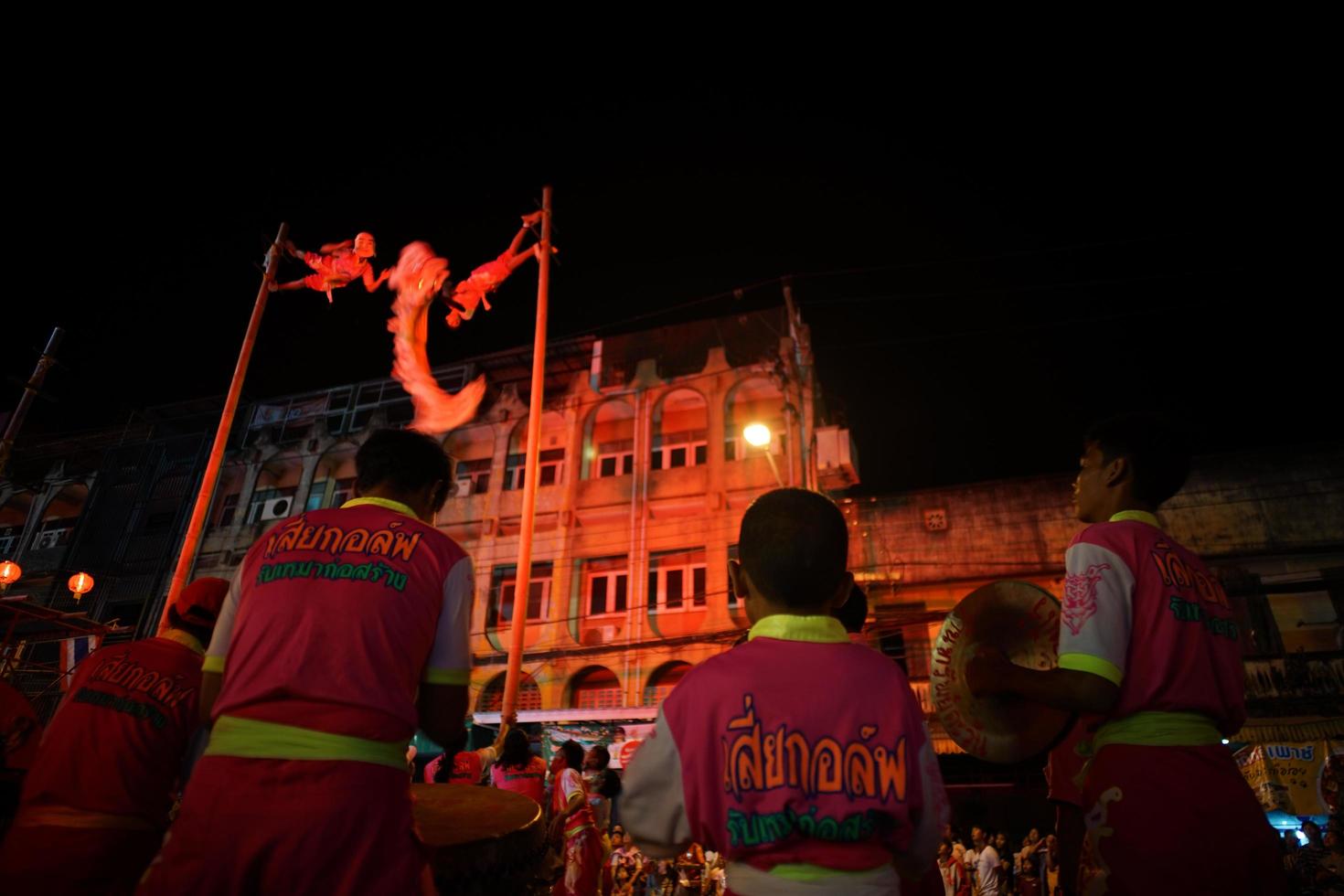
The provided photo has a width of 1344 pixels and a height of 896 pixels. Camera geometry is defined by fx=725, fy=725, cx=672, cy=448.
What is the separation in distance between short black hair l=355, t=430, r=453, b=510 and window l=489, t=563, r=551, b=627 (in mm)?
21490

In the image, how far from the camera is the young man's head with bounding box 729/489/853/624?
207 cm

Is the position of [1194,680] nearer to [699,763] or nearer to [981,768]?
[699,763]

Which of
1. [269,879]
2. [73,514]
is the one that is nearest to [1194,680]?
[269,879]

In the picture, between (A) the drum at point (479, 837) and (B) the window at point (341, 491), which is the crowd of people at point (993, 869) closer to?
(A) the drum at point (479, 837)

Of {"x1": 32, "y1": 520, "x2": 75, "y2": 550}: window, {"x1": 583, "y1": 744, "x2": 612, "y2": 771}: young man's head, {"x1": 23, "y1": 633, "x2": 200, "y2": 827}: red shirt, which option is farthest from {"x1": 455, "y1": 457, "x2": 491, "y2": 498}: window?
{"x1": 23, "y1": 633, "x2": 200, "y2": 827}: red shirt

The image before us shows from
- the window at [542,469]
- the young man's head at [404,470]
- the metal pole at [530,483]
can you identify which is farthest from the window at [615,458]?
the young man's head at [404,470]

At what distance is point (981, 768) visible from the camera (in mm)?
19219

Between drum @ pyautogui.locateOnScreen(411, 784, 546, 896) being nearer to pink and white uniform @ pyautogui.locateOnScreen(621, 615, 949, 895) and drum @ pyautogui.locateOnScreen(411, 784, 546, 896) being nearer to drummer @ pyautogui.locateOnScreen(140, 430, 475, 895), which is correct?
drummer @ pyautogui.locateOnScreen(140, 430, 475, 895)

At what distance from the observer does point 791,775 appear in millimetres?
1751

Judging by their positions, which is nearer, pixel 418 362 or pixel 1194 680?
pixel 1194 680

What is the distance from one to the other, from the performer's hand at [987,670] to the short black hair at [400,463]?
2149 millimetres

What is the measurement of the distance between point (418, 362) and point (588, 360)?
1093 centimetres

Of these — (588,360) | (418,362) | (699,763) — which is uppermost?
(588,360)

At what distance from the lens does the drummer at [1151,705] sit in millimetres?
A: 2166
